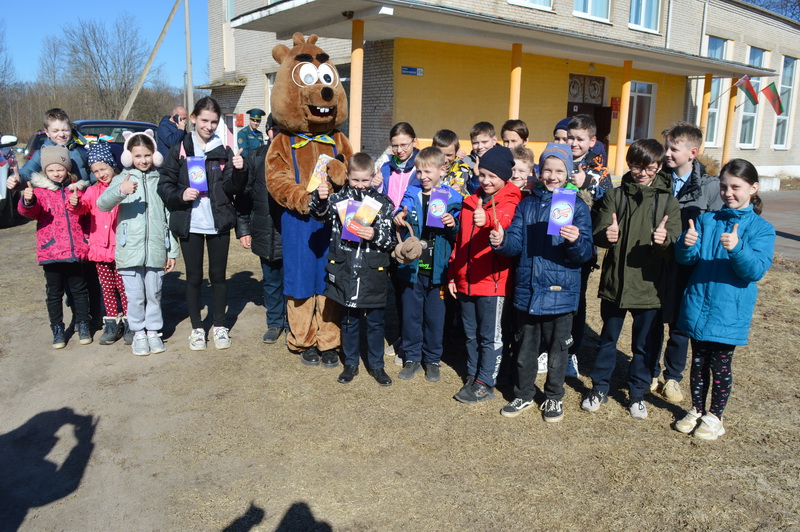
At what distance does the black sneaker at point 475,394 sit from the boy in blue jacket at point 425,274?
39 centimetres

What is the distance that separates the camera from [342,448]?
11.7 ft

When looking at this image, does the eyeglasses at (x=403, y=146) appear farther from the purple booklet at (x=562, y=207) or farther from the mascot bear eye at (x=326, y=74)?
the purple booklet at (x=562, y=207)

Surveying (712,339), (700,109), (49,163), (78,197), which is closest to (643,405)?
(712,339)

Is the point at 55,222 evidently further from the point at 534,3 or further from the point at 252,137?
the point at 534,3

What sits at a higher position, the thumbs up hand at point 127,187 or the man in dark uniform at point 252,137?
the man in dark uniform at point 252,137

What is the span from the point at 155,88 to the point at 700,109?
3100 cm

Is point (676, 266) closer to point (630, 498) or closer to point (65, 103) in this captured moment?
point (630, 498)

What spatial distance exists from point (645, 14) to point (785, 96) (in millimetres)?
11063

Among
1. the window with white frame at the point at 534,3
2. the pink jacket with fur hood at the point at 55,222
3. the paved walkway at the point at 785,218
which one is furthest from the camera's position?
the window with white frame at the point at 534,3

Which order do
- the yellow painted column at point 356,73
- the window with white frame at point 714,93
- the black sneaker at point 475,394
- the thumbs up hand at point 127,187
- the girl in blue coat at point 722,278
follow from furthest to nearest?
1. the window with white frame at point 714,93
2. the yellow painted column at point 356,73
3. the thumbs up hand at point 127,187
4. the black sneaker at point 475,394
5. the girl in blue coat at point 722,278

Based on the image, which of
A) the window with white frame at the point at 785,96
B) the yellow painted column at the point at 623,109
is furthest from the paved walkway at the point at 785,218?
the window with white frame at the point at 785,96

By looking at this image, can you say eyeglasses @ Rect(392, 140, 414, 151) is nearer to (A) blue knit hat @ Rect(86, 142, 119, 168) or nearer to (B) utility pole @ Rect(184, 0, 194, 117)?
(A) blue knit hat @ Rect(86, 142, 119, 168)

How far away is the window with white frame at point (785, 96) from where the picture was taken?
2611 cm

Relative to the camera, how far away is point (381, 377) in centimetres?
448
